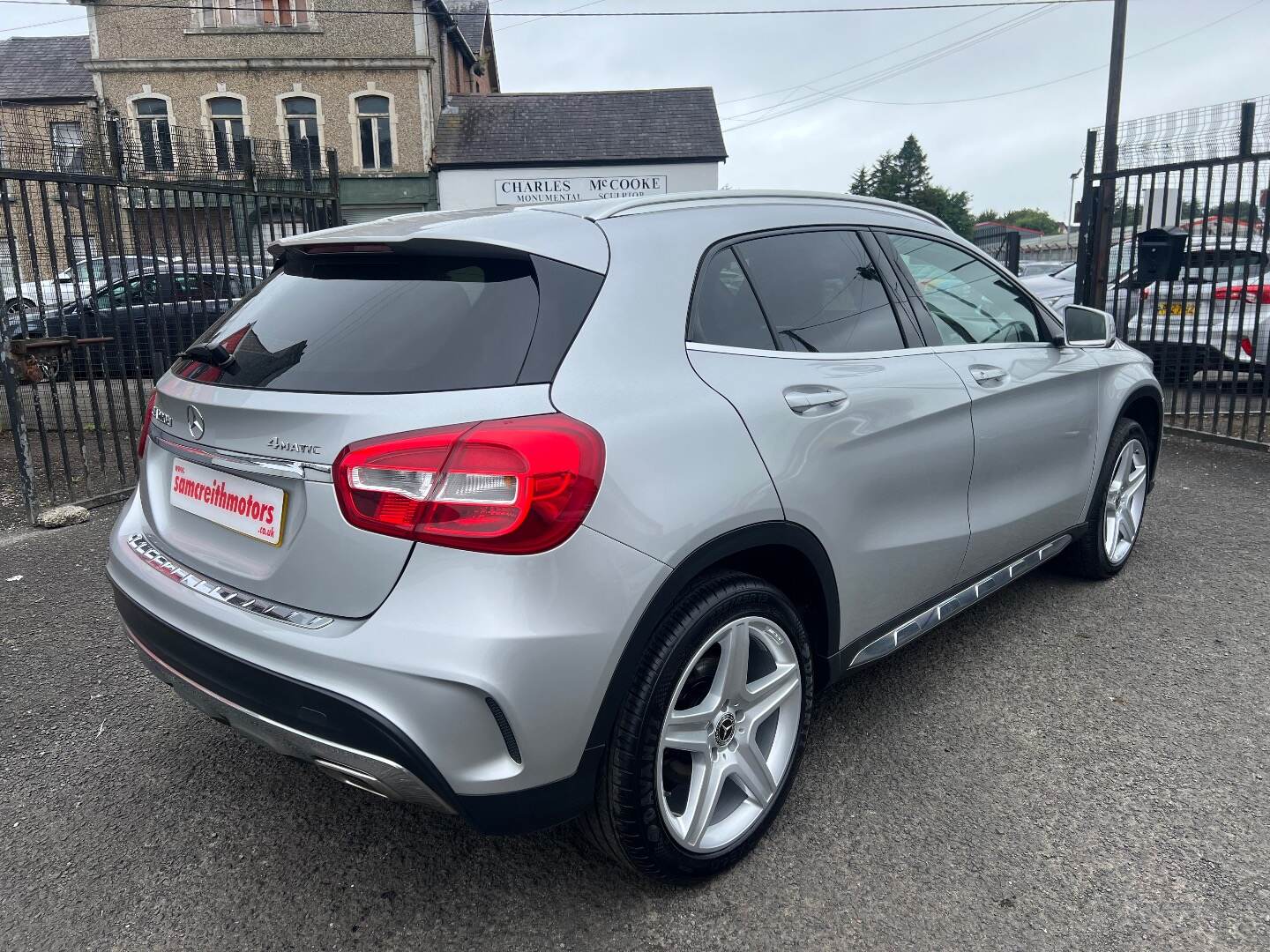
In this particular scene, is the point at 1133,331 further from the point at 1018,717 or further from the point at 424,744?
the point at 424,744

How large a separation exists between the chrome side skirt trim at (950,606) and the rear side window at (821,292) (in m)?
0.87

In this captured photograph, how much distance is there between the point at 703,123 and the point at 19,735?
32.5m

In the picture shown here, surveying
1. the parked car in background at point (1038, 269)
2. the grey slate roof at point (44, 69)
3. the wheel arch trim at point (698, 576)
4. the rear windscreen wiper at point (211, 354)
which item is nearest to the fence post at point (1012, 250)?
the parked car in background at point (1038, 269)

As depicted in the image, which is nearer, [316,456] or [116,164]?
[316,456]

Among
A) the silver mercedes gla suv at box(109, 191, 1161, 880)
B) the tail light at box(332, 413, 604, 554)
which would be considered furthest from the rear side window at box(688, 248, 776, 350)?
the tail light at box(332, 413, 604, 554)

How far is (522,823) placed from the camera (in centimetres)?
191

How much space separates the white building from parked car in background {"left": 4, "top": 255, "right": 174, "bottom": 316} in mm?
24314

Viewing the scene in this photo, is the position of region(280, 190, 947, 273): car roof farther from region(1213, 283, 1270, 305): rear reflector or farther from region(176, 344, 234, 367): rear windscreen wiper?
region(1213, 283, 1270, 305): rear reflector

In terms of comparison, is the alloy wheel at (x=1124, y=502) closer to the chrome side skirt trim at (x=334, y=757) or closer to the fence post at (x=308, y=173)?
the chrome side skirt trim at (x=334, y=757)

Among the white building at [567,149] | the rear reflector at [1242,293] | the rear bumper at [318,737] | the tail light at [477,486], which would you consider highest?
the white building at [567,149]

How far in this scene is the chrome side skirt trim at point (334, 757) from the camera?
185 centimetres

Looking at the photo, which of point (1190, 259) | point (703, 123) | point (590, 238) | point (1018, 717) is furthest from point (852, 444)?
point (703, 123)

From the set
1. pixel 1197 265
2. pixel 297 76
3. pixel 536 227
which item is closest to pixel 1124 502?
pixel 536 227

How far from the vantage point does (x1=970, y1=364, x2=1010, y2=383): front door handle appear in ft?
10.3
